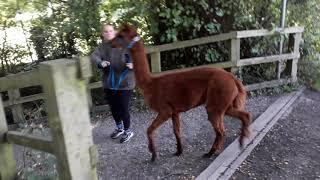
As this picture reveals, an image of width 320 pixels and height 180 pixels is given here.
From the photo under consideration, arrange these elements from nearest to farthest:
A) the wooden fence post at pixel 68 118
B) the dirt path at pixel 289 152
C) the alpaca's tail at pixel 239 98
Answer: the wooden fence post at pixel 68 118, the dirt path at pixel 289 152, the alpaca's tail at pixel 239 98

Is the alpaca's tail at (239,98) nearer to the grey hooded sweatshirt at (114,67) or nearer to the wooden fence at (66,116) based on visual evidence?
the grey hooded sweatshirt at (114,67)

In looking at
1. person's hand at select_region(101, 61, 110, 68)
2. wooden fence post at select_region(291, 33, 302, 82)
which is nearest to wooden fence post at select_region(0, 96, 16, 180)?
person's hand at select_region(101, 61, 110, 68)

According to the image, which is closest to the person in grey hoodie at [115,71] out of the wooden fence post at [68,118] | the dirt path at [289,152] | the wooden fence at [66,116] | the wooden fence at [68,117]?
the dirt path at [289,152]

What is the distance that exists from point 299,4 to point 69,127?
7697 mm

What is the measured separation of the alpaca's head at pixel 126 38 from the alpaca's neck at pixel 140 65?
0.06m

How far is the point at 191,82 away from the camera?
4.63 meters

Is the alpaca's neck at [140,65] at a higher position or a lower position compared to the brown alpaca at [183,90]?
higher

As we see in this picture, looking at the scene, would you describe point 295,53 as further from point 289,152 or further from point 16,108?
point 16,108

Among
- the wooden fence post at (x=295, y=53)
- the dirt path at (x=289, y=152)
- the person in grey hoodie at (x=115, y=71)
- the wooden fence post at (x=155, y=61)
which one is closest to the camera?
the dirt path at (x=289, y=152)

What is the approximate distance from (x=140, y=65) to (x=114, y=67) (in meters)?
0.76

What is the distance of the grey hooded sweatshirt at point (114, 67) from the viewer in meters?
5.17

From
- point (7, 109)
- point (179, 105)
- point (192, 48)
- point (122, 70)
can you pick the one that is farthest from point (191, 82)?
point (7, 109)

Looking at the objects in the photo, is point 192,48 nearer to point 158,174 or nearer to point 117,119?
point 117,119

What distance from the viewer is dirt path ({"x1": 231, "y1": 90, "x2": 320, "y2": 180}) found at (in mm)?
4410
